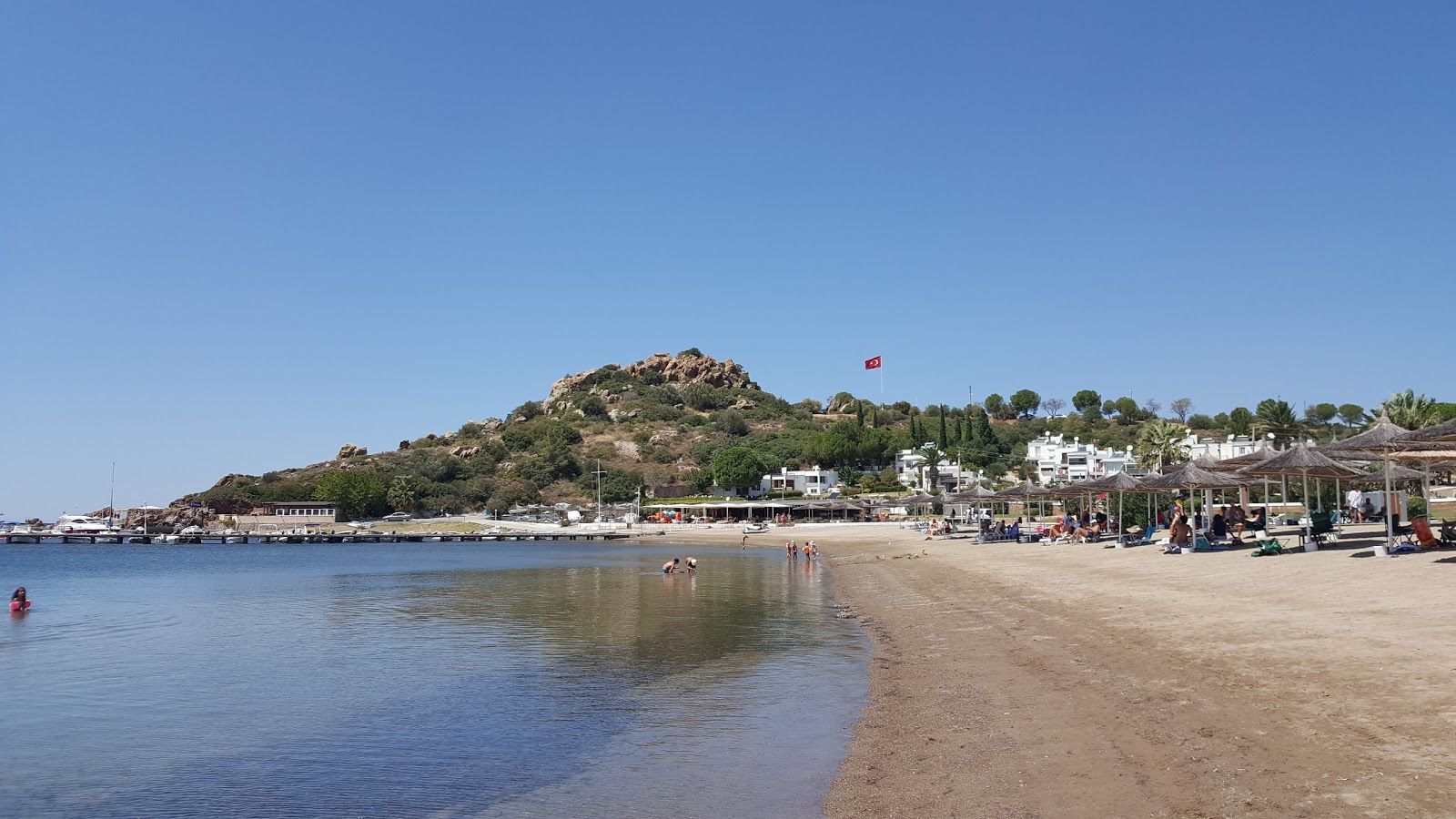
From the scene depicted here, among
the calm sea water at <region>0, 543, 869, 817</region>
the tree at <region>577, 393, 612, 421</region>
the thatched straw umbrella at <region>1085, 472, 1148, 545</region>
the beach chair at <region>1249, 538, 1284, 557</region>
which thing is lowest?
the calm sea water at <region>0, 543, 869, 817</region>

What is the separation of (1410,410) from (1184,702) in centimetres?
5227

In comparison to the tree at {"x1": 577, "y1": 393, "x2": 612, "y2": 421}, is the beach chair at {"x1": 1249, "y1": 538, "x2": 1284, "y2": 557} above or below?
below

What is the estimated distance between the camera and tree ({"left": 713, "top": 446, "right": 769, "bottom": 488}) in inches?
4486

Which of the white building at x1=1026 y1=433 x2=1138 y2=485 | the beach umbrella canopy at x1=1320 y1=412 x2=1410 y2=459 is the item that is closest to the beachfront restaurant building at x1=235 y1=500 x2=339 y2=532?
the white building at x1=1026 y1=433 x2=1138 y2=485

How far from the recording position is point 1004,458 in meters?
124

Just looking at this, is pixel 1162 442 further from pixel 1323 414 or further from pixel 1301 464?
pixel 1323 414

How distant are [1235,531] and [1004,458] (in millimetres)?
101183

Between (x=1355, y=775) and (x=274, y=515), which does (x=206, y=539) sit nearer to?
(x=274, y=515)

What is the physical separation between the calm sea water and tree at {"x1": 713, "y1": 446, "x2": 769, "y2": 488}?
3239 inches

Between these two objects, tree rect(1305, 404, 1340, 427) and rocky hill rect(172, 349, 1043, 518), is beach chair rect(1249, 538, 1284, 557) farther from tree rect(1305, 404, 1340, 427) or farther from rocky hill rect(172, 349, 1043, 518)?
tree rect(1305, 404, 1340, 427)

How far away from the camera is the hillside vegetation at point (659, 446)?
399 feet

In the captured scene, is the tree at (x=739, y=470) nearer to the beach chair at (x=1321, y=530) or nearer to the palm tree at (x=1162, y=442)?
the palm tree at (x=1162, y=442)

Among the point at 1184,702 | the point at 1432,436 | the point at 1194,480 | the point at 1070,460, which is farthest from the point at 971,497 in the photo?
the point at 1070,460

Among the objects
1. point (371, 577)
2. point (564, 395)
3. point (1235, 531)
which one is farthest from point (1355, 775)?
point (564, 395)
